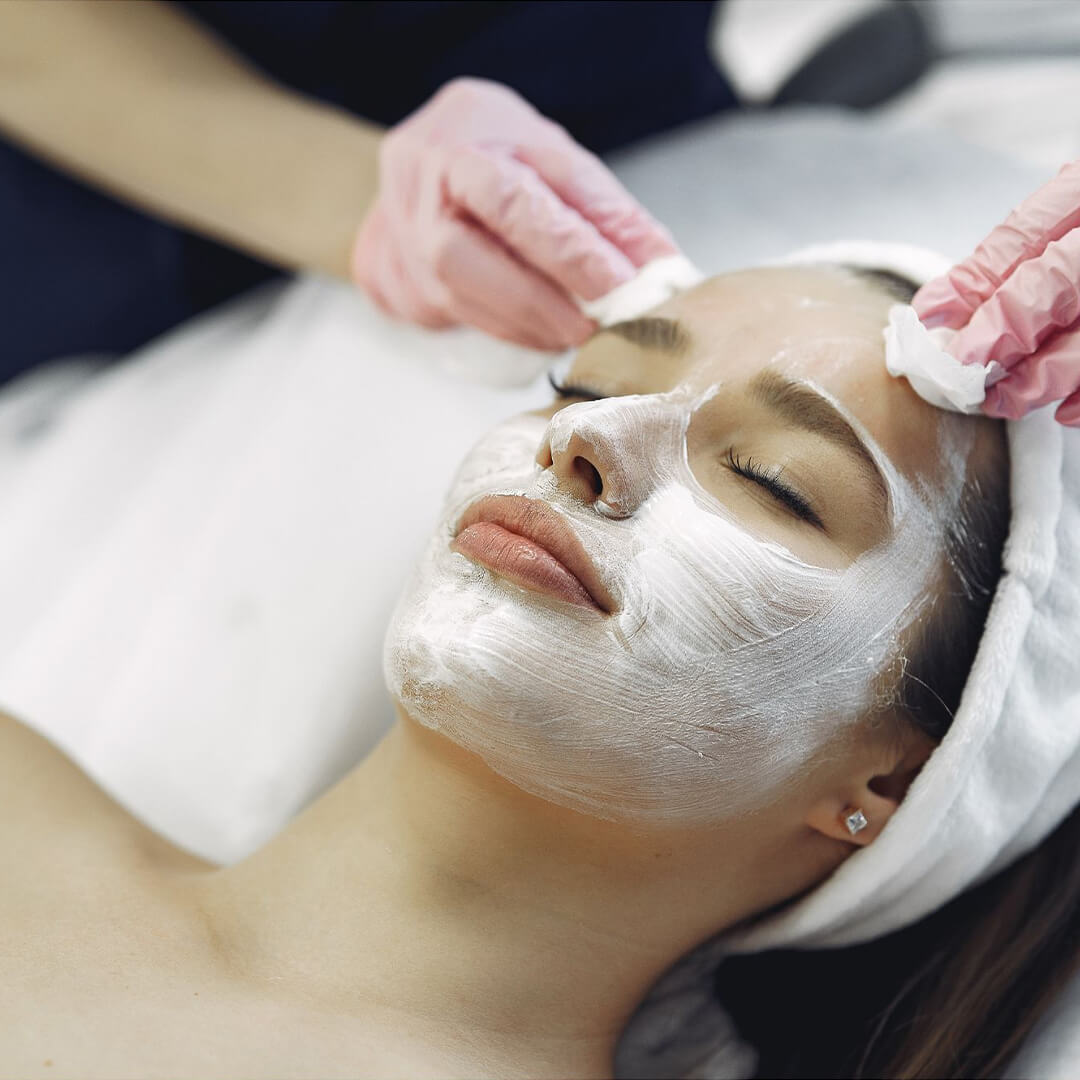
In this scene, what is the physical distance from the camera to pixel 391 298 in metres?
1.50

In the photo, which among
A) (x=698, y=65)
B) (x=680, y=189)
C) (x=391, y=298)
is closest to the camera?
(x=391, y=298)

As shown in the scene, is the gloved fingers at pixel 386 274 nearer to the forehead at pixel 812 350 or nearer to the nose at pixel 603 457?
the forehead at pixel 812 350

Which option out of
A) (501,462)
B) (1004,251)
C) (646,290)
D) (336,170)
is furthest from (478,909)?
(336,170)

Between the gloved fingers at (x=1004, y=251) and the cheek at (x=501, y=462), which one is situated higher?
the gloved fingers at (x=1004, y=251)

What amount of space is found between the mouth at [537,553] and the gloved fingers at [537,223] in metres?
0.41

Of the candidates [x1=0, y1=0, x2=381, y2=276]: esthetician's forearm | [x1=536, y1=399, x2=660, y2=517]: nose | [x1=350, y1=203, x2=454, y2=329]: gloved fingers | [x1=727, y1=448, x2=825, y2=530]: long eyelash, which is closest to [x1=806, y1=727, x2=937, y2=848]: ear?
[x1=727, y1=448, x2=825, y2=530]: long eyelash

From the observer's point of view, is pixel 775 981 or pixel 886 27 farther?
pixel 886 27

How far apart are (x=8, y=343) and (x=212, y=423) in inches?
15.3

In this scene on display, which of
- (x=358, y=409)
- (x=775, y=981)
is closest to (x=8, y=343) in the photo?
(x=358, y=409)

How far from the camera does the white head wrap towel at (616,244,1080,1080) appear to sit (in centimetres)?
103

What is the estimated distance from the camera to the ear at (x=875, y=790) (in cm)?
103

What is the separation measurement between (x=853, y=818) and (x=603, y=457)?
407 millimetres

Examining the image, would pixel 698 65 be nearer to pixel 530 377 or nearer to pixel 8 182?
pixel 530 377

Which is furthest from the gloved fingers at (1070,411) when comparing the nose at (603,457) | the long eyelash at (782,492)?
the nose at (603,457)
